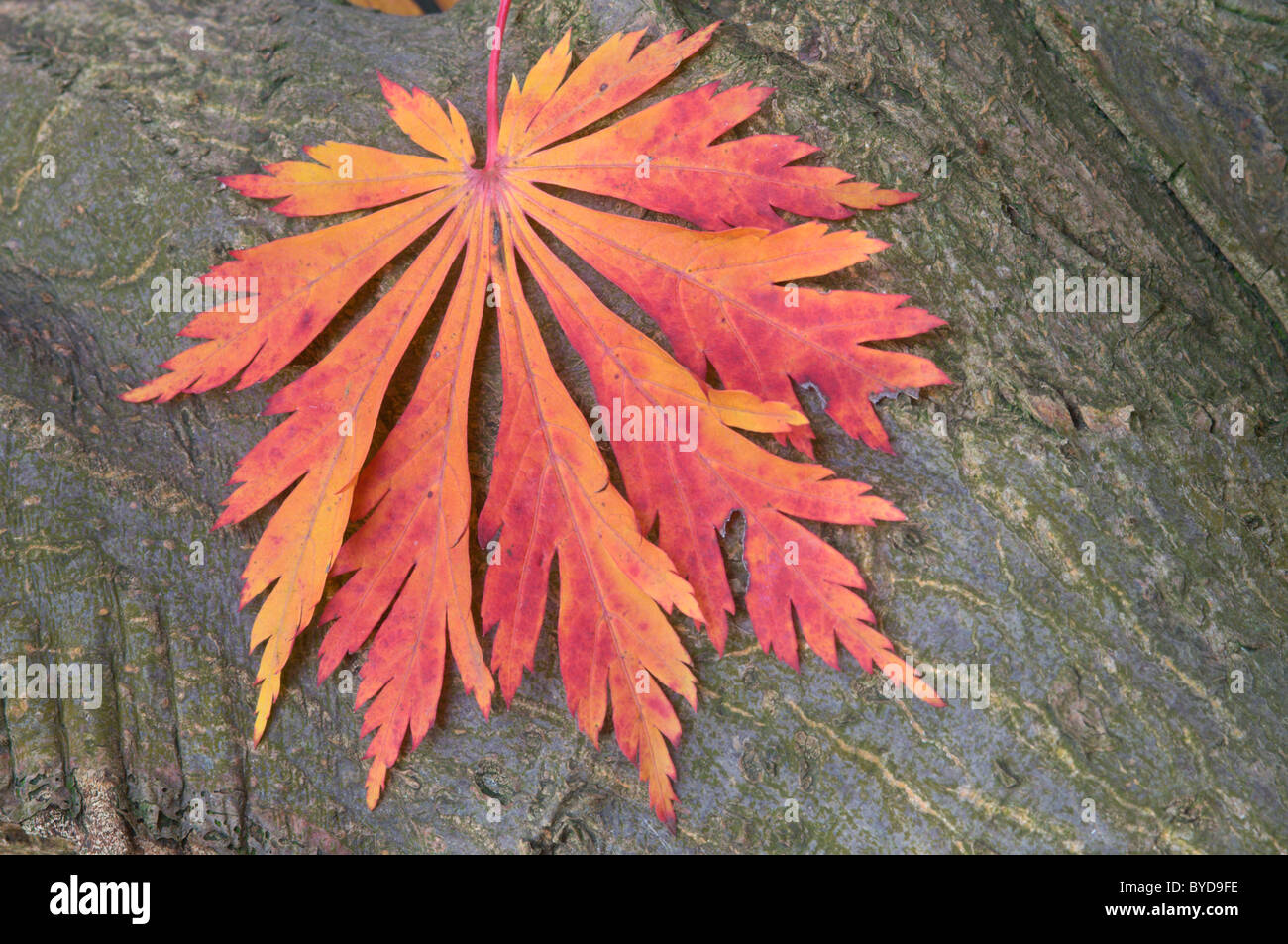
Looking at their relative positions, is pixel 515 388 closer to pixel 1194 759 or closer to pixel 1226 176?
pixel 1194 759

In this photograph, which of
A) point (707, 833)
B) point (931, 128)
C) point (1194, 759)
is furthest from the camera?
point (931, 128)

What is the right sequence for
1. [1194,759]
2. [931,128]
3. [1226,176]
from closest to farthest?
[1194,759]
[931,128]
[1226,176]

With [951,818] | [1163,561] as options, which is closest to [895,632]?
[951,818]
